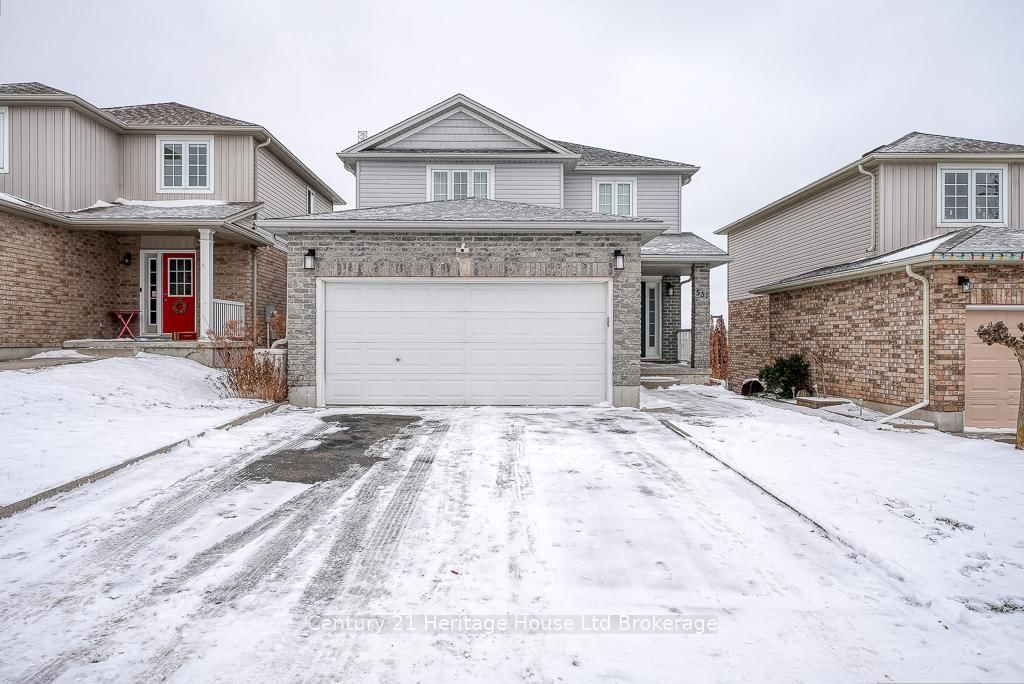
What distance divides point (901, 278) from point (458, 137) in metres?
11.2

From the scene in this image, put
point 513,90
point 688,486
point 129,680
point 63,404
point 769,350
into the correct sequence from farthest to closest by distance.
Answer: point 513,90
point 769,350
point 63,404
point 688,486
point 129,680

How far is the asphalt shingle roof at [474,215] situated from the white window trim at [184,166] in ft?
21.5

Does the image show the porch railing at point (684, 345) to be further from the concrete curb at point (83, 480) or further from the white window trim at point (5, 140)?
the white window trim at point (5, 140)

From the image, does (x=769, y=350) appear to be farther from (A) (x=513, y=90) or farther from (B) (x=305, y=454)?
(A) (x=513, y=90)

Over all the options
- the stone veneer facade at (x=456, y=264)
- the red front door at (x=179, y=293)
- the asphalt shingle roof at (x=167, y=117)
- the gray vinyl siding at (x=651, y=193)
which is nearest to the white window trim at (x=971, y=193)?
the gray vinyl siding at (x=651, y=193)

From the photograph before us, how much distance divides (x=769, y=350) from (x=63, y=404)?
1609 centimetres

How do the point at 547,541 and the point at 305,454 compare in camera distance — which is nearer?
the point at 547,541

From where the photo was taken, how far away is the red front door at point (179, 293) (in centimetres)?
1418

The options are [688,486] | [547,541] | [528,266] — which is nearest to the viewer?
[547,541]

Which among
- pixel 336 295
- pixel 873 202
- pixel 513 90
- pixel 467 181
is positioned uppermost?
pixel 513 90

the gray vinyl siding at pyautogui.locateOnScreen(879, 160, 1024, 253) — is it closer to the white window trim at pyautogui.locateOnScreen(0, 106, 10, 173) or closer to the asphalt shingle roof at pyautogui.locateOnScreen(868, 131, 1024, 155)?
the asphalt shingle roof at pyautogui.locateOnScreen(868, 131, 1024, 155)

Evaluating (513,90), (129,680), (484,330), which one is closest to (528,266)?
(484,330)

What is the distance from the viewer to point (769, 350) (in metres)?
15.9

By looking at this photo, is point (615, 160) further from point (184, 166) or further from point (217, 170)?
point (184, 166)
